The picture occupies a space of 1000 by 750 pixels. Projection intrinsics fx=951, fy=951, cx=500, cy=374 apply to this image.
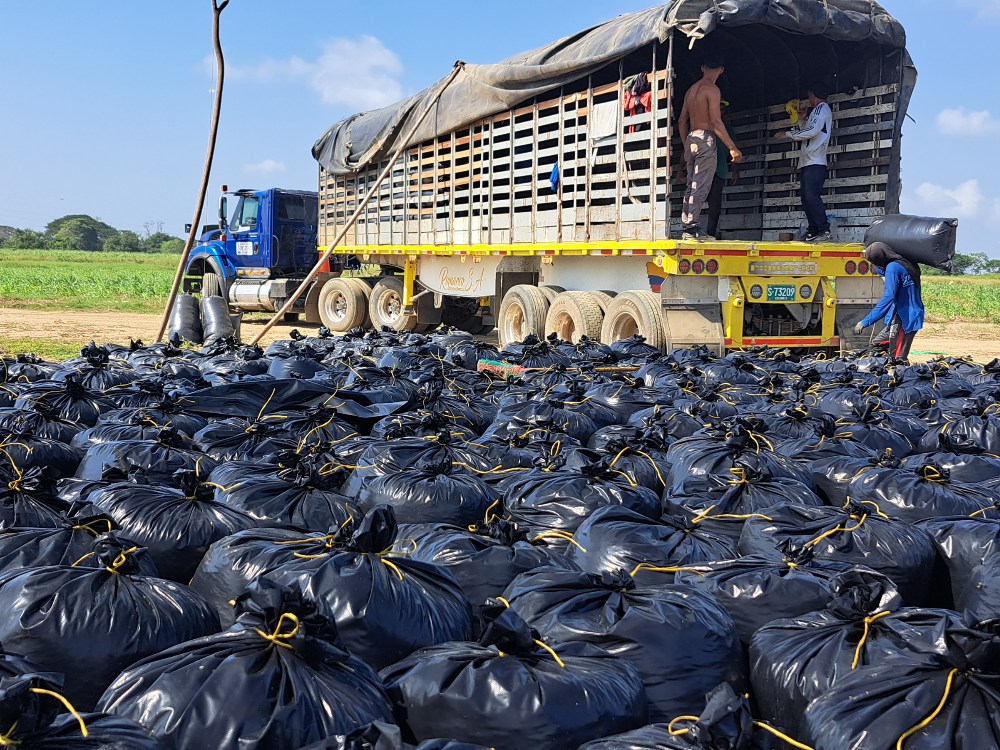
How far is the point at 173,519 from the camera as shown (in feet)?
10.8

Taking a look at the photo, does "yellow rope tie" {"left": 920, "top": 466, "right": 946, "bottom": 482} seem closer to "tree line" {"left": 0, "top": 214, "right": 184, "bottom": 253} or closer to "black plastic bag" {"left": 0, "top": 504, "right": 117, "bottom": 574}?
Answer: "black plastic bag" {"left": 0, "top": 504, "right": 117, "bottom": 574}

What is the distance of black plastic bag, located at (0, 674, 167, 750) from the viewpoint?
1.60 meters

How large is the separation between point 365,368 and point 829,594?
15.2ft

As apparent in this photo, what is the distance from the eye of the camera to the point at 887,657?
7.52ft

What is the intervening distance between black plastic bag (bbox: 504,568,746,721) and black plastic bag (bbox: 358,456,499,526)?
1039 millimetres

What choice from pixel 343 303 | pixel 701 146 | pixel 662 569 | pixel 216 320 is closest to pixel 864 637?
pixel 662 569

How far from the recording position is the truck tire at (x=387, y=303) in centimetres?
1598

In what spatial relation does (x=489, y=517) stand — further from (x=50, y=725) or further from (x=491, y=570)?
(x=50, y=725)

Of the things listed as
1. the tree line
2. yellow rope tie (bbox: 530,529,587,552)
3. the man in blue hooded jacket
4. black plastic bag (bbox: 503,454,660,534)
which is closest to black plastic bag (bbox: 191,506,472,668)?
yellow rope tie (bbox: 530,529,587,552)

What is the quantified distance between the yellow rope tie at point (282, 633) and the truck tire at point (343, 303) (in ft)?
46.7

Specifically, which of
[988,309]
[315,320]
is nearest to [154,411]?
[315,320]

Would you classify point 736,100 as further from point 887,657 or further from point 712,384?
point 887,657

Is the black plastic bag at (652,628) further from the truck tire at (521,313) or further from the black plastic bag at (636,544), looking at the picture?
the truck tire at (521,313)

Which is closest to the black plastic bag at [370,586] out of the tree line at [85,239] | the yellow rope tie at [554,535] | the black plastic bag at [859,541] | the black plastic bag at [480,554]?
the black plastic bag at [480,554]
